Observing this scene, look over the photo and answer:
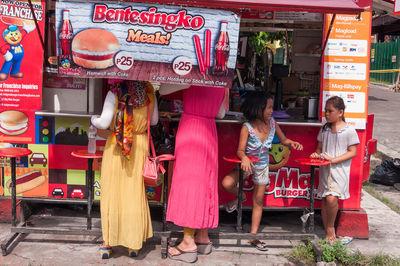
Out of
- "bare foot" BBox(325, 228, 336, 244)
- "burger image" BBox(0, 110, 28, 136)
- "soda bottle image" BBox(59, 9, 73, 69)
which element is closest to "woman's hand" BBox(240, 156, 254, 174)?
"bare foot" BBox(325, 228, 336, 244)

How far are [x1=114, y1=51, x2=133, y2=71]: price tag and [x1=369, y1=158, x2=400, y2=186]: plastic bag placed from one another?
17.2ft

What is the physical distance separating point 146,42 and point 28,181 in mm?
2144

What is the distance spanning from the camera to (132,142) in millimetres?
4137

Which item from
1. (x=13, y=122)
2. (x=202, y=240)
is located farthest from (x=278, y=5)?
(x=13, y=122)

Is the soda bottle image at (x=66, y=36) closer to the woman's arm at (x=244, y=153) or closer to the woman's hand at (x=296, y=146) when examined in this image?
the woman's arm at (x=244, y=153)

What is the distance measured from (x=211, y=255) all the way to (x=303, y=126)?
1.66 metres

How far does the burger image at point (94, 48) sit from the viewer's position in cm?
388

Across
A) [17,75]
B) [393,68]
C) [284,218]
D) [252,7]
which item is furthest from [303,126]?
[393,68]

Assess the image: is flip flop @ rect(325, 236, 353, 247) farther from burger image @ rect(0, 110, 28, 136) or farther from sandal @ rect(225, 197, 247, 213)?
burger image @ rect(0, 110, 28, 136)

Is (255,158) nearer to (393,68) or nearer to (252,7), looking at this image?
(252,7)

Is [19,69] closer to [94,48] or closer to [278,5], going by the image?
[94,48]

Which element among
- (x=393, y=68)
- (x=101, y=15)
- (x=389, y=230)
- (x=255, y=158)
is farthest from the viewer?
(x=393, y=68)

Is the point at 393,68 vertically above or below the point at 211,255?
above

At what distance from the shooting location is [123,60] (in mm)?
3928
